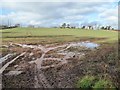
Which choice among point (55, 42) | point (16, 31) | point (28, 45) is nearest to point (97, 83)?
point (55, 42)

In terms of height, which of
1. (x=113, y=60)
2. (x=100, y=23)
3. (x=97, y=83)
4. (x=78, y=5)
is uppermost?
(x=78, y=5)

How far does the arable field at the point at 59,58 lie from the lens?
4.04m

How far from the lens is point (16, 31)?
4414 mm

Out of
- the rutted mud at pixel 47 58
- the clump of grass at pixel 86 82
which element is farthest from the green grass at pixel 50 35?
the clump of grass at pixel 86 82

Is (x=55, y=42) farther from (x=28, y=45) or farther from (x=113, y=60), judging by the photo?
(x=113, y=60)

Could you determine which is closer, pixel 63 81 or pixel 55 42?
pixel 63 81

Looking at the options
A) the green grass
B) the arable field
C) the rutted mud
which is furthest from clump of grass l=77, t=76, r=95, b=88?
the green grass

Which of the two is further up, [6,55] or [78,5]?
[78,5]

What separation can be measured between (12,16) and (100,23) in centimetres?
148

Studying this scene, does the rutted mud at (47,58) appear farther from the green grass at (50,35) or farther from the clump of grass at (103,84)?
the clump of grass at (103,84)

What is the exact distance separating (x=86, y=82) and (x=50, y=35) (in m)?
1.01

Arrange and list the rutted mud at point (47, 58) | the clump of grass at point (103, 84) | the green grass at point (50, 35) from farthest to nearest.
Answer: the green grass at point (50, 35), the rutted mud at point (47, 58), the clump of grass at point (103, 84)

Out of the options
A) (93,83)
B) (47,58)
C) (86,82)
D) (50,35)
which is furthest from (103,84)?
(50,35)

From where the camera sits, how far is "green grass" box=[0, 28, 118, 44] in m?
4.32
